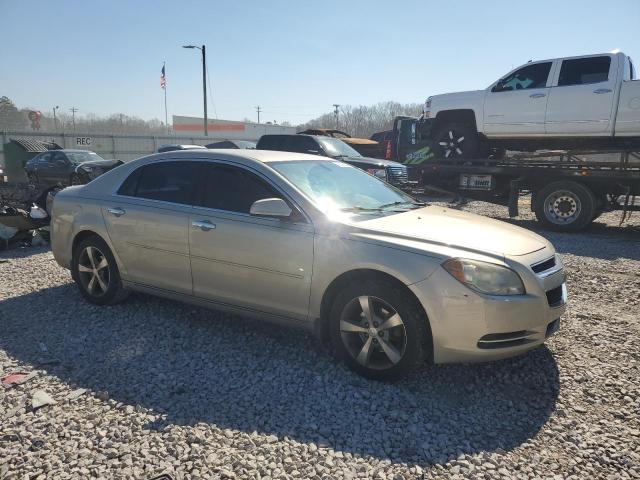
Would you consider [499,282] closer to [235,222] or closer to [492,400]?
[492,400]

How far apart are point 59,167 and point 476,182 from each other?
1461 cm

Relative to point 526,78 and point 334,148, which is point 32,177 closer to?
point 334,148

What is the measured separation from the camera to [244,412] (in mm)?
2957

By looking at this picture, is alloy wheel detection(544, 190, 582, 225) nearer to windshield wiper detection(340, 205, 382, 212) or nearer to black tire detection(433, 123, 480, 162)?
black tire detection(433, 123, 480, 162)

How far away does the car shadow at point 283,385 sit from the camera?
2.77 metres

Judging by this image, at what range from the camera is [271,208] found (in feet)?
11.4

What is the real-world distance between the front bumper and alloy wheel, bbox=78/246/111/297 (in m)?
3.17

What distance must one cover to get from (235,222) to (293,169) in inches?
26.6

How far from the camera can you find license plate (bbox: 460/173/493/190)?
10328mm

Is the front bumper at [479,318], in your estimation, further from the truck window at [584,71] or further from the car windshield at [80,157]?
the car windshield at [80,157]

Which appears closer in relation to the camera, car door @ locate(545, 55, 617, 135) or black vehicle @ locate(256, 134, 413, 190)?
car door @ locate(545, 55, 617, 135)

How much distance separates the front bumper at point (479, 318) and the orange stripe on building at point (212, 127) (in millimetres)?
56528

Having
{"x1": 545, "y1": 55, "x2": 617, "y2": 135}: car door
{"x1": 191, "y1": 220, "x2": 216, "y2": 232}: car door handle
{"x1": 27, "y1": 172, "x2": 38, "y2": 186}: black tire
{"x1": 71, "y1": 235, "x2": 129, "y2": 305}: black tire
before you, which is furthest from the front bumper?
Result: {"x1": 27, "y1": 172, "x2": 38, "y2": 186}: black tire

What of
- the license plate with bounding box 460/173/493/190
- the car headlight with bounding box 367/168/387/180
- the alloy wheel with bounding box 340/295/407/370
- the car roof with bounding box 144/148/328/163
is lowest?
the alloy wheel with bounding box 340/295/407/370
